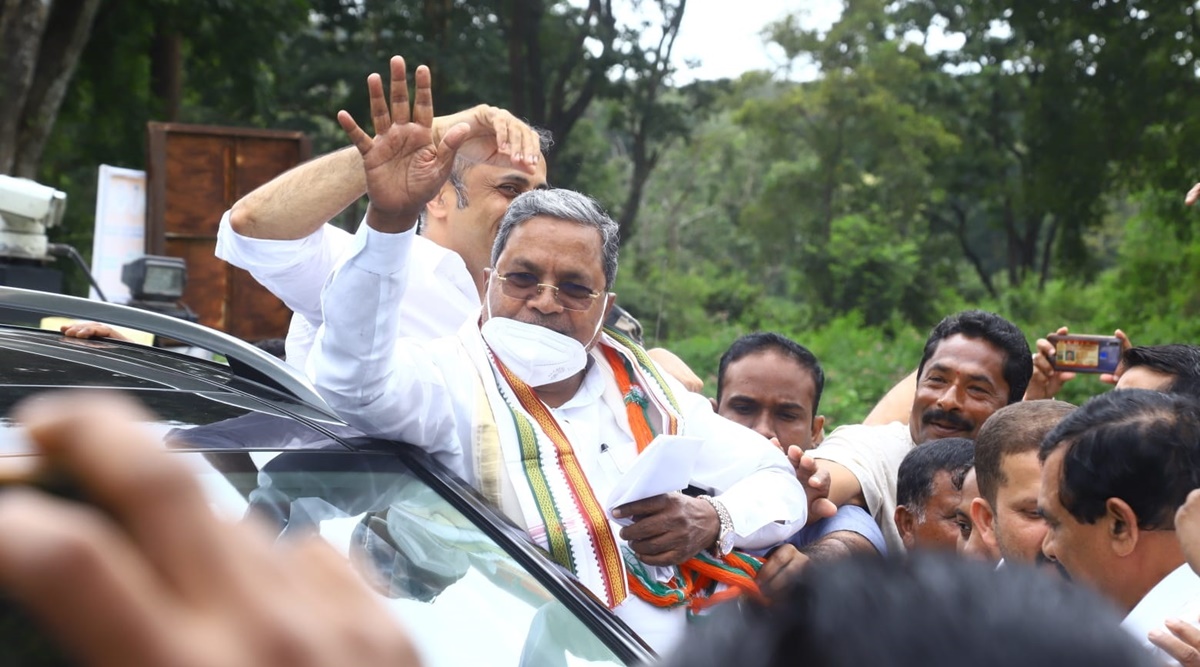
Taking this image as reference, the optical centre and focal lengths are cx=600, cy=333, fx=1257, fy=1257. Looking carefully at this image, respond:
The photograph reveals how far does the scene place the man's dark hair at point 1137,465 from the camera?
222cm

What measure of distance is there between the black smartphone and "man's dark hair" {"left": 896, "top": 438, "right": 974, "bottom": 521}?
864 millimetres

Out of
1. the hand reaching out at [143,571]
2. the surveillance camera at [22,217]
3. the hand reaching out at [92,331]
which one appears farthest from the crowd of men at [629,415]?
the surveillance camera at [22,217]

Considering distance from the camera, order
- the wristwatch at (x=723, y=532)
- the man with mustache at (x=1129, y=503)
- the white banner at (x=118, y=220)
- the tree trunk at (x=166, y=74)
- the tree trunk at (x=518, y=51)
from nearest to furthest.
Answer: the man with mustache at (x=1129, y=503), the wristwatch at (x=723, y=532), the white banner at (x=118, y=220), the tree trunk at (x=166, y=74), the tree trunk at (x=518, y=51)

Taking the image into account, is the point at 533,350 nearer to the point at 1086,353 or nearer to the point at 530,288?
the point at 530,288

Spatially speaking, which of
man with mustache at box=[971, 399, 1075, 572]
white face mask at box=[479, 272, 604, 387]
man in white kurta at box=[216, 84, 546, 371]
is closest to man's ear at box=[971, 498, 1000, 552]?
man with mustache at box=[971, 399, 1075, 572]

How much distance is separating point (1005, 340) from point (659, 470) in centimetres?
185

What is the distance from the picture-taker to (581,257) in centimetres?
297

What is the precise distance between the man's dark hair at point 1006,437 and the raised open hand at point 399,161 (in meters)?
1.44

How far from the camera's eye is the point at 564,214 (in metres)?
2.99

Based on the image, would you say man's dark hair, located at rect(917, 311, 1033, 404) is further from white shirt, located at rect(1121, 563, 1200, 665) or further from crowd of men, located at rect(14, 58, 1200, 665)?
white shirt, located at rect(1121, 563, 1200, 665)

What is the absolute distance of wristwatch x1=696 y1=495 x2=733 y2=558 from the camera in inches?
106

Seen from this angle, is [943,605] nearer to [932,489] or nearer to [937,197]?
[932,489]

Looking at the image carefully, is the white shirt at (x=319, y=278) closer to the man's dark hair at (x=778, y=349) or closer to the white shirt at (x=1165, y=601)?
the man's dark hair at (x=778, y=349)

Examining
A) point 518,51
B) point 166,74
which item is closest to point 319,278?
point 166,74
